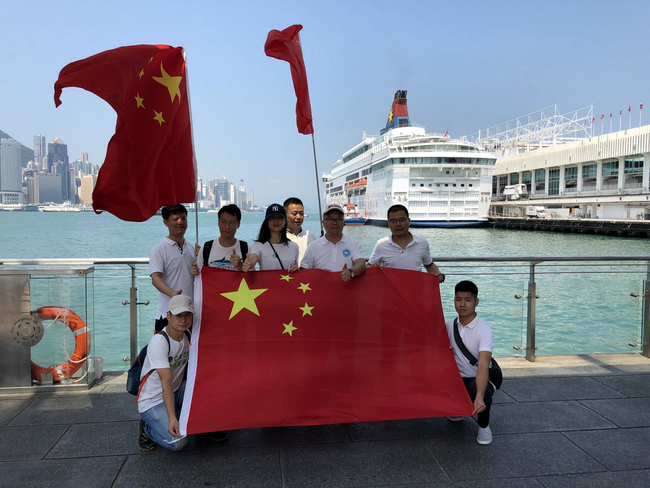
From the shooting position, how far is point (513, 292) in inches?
205

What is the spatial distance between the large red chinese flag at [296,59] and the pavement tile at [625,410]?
340 cm

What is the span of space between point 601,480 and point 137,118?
381 centimetres

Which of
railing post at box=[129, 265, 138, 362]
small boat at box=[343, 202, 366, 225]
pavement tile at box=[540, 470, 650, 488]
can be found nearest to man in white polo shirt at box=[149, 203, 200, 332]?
railing post at box=[129, 265, 138, 362]

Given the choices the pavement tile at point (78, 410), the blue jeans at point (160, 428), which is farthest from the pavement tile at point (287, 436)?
Answer: the pavement tile at point (78, 410)

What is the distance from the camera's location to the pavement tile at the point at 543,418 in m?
3.36

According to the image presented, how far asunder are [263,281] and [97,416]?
155 centimetres

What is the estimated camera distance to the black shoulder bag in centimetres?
332

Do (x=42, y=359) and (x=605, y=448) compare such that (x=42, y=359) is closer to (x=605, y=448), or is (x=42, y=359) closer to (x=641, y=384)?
(x=605, y=448)

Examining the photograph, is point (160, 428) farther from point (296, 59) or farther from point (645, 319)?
point (645, 319)

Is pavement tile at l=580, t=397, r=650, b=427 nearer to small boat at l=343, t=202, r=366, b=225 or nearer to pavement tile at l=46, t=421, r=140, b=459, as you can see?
pavement tile at l=46, t=421, r=140, b=459

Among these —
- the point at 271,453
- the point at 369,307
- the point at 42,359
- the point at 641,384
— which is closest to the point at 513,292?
the point at 641,384

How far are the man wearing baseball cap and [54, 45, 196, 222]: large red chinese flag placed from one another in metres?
0.92

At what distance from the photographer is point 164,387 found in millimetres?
2969

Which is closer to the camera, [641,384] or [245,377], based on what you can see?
[245,377]
